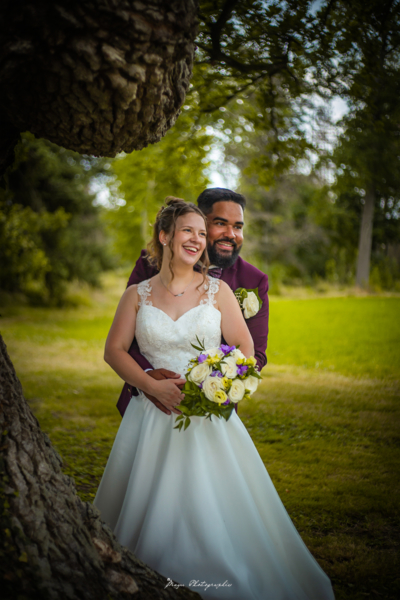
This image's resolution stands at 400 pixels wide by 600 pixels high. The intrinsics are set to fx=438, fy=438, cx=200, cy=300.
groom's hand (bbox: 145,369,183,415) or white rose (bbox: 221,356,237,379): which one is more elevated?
white rose (bbox: 221,356,237,379)

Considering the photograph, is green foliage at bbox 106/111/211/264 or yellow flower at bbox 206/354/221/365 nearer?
yellow flower at bbox 206/354/221/365

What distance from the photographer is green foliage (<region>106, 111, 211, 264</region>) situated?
22.3 feet

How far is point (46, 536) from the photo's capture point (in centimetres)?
212

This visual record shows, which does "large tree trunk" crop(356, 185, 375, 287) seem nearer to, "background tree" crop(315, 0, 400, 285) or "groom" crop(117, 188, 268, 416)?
"background tree" crop(315, 0, 400, 285)

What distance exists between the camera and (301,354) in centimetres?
1038

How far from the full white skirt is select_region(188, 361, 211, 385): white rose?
49 cm

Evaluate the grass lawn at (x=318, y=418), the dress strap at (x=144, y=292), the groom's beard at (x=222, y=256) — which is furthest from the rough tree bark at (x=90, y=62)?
the grass lawn at (x=318, y=418)

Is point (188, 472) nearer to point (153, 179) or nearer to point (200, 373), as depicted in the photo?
point (200, 373)

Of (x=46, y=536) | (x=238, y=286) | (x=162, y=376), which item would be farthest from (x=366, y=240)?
(x=46, y=536)

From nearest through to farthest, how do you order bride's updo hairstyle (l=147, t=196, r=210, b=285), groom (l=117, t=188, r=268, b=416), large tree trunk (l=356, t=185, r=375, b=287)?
bride's updo hairstyle (l=147, t=196, r=210, b=285) → groom (l=117, t=188, r=268, b=416) → large tree trunk (l=356, t=185, r=375, b=287)

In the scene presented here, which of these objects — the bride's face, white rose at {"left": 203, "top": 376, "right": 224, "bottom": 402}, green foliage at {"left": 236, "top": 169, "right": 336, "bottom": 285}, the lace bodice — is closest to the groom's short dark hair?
the bride's face

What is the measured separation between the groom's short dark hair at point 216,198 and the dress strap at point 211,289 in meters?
0.77

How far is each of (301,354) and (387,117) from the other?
588 centimetres

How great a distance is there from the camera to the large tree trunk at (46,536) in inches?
79.5
